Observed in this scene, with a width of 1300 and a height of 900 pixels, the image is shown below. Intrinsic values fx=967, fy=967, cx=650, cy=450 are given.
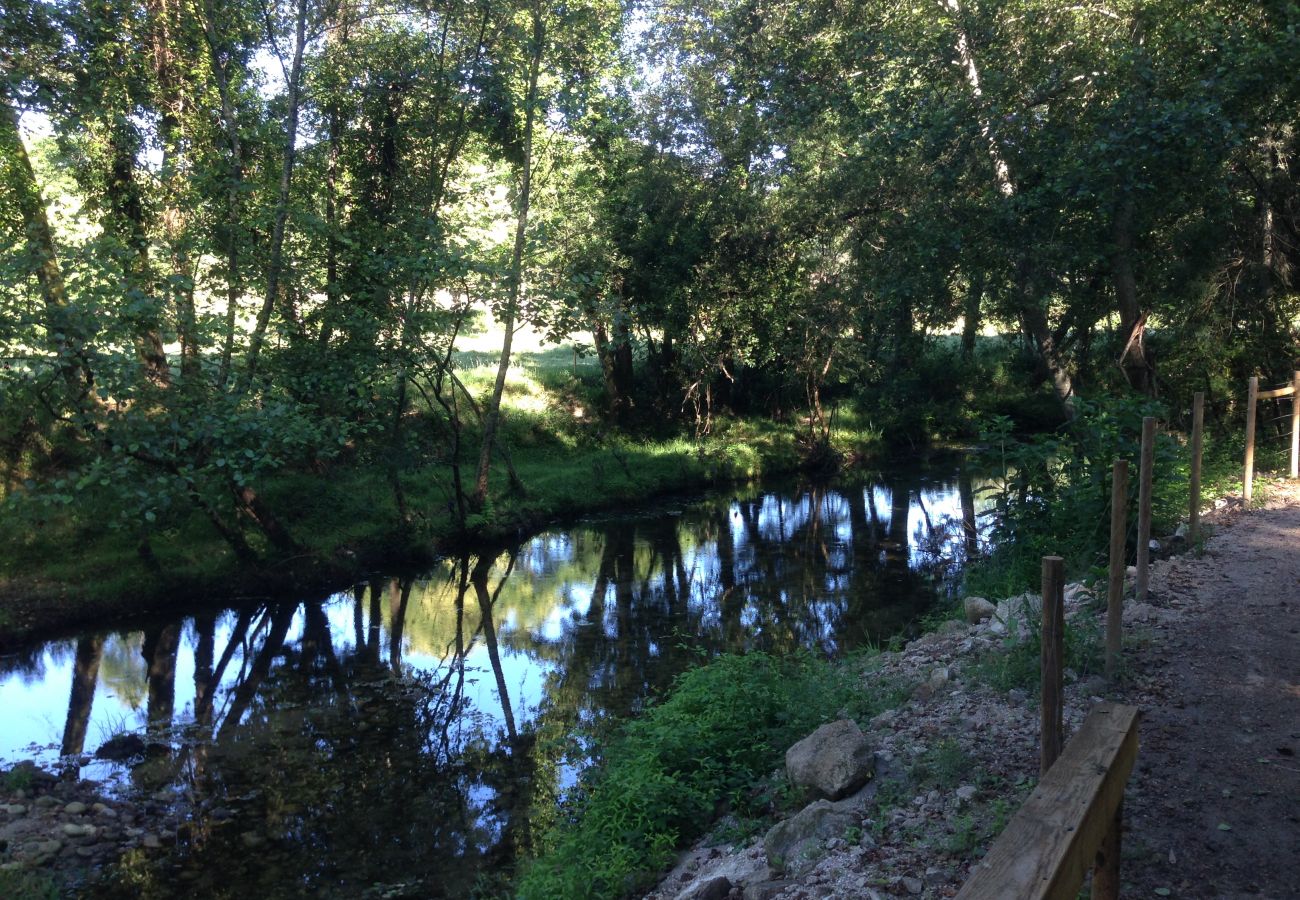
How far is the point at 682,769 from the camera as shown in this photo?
7004 millimetres

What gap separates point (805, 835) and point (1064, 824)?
118 inches

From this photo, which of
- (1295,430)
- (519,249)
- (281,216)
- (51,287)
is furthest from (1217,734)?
(519,249)

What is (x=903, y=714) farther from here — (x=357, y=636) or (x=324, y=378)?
(x=324, y=378)

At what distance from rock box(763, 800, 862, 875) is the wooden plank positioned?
2232 millimetres

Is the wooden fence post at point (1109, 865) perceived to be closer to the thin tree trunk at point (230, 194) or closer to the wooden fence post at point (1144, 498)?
the wooden fence post at point (1144, 498)

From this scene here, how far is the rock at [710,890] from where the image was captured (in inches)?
203

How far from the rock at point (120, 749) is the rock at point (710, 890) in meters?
6.65

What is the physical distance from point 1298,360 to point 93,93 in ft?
65.9

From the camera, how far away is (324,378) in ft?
47.8

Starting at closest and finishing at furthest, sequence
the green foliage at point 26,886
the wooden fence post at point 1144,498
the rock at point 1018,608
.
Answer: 1. the green foliage at point 26,886
2. the wooden fence post at point 1144,498
3. the rock at point 1018,608

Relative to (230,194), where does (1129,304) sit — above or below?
below

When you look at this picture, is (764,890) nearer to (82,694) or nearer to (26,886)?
(26,886)

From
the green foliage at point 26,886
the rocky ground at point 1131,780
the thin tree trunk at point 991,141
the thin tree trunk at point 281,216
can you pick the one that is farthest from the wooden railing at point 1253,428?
the green foliage at point 26,886

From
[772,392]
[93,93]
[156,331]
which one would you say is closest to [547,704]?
[156,331]
